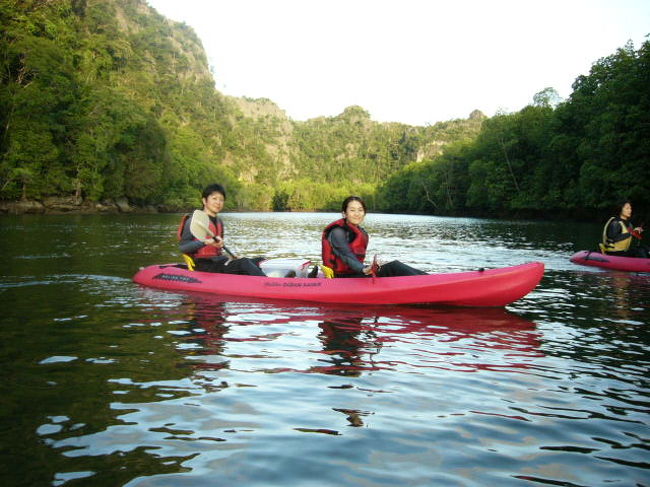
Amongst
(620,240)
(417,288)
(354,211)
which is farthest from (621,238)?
(354,211)

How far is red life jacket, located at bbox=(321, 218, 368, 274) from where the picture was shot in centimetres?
779

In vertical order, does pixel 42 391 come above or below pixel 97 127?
below

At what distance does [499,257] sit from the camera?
15.6 m

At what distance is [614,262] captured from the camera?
13.0m

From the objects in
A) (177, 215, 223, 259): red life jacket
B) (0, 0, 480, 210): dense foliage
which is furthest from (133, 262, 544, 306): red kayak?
(0, 0, 480, 210): dense foliage

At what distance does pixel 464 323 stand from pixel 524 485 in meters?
4.28

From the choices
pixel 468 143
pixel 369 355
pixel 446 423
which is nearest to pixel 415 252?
pixel 369 355

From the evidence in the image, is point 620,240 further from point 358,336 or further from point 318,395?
point 318,395

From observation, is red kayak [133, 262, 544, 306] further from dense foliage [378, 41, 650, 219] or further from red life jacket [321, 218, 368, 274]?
dense foliage [378, 41, 650, 219]

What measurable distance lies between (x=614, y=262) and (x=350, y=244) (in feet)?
26.6

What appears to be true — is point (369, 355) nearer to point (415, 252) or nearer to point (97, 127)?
point (415, 252)

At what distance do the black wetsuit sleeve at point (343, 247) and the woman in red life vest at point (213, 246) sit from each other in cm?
164

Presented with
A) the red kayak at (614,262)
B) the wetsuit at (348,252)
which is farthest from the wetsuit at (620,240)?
the wetsuit at (348,252)

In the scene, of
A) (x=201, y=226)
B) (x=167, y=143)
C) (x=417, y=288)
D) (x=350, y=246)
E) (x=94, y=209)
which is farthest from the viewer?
(x=167, y=143)
